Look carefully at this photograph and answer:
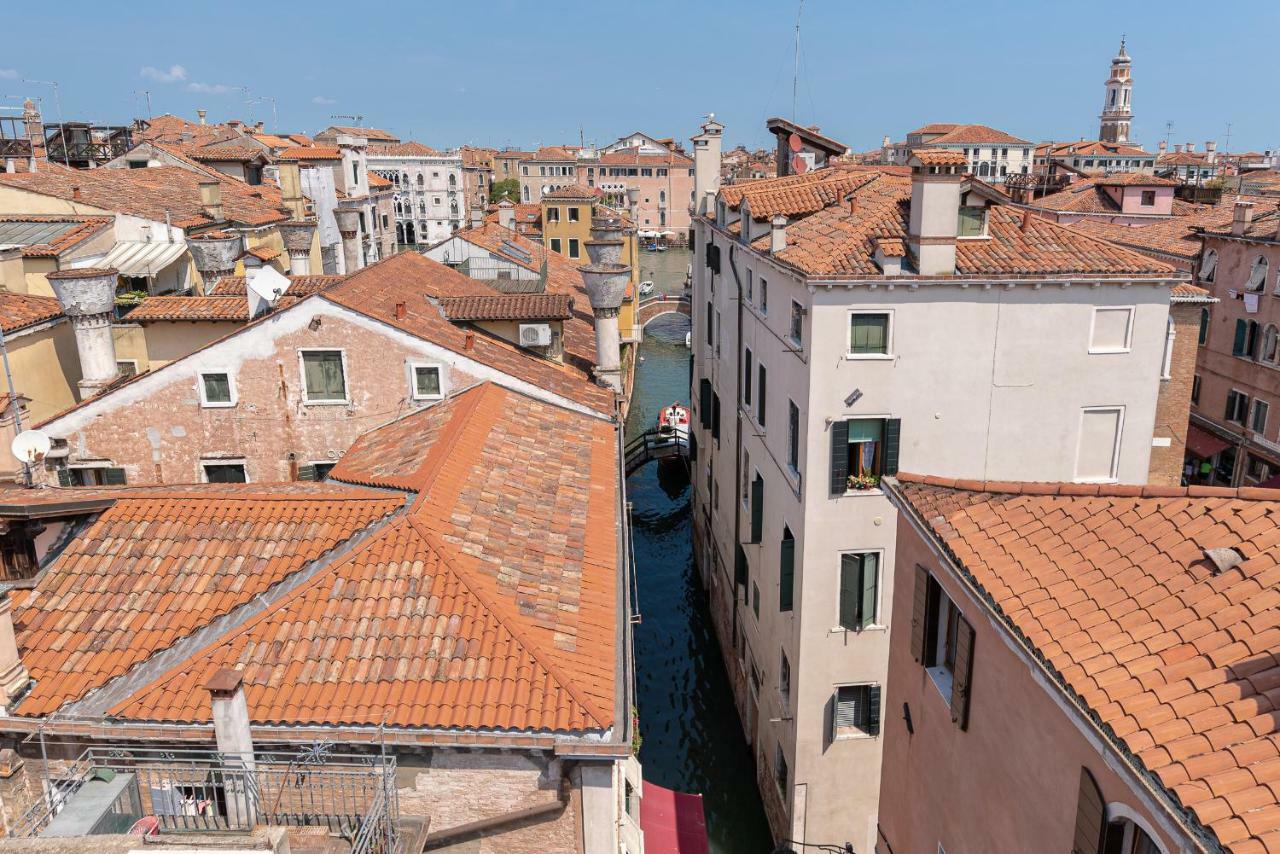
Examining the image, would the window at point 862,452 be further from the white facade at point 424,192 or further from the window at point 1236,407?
the white facade at point 424,192

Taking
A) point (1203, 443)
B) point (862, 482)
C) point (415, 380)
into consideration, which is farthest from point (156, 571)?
point (1203, 443)

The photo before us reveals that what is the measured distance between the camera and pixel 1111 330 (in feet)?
53.2

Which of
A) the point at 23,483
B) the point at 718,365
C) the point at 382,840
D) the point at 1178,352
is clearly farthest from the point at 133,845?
the point at 1178,352

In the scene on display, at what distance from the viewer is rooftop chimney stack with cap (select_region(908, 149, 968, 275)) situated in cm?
1541

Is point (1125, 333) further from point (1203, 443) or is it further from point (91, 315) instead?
point (1203, 443)

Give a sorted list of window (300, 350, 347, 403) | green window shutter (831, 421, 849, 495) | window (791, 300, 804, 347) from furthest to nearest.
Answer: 1. window (300, 350, 347, 403)
2. window (791, 300, 804, 347)
3. green window shutter (831, 421, 849, 495)

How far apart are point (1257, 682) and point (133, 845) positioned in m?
8.45

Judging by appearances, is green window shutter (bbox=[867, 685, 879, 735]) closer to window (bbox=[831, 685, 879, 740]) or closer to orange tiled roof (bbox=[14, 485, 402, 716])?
window (bbox=[831, 685, 879, 740])

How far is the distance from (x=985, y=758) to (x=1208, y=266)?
33.6 meters

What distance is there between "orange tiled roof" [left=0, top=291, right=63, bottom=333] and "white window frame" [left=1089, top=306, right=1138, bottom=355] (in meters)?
20.4

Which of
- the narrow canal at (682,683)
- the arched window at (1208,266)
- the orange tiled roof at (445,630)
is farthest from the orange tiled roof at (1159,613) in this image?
the arched window at (1208,266)

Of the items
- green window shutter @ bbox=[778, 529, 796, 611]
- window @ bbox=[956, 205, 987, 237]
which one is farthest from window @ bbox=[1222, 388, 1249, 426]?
green window shutter @ bbox=[778, 529, 796, 611]

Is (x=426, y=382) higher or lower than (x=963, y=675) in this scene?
higher

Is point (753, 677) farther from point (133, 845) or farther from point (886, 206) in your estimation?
point (133, 845)
